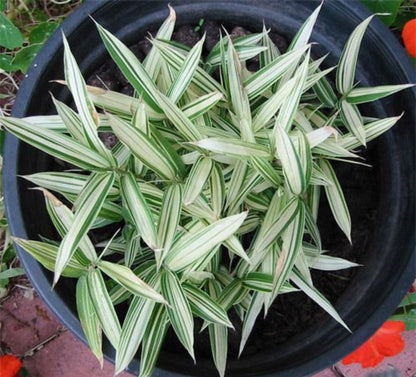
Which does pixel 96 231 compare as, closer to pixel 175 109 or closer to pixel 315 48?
pixel 175 109

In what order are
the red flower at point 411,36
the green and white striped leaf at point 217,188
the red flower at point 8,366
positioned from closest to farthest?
1. the green and white striped leaf at point 217,188
2. the red flower at point 411,36
3. the red flower at point 8,366

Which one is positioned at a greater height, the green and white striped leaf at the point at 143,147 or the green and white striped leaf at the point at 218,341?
the green and white striped leaf at the point at 143,147

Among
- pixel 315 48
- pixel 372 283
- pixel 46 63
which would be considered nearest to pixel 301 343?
pixel 372 283

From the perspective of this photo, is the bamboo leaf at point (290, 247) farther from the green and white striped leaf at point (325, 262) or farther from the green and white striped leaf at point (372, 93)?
the green and white striped leaf at point (372, 93)

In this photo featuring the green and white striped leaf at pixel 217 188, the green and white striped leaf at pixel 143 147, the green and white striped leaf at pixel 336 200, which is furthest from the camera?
the green and white striped leaf at pixel 336 200

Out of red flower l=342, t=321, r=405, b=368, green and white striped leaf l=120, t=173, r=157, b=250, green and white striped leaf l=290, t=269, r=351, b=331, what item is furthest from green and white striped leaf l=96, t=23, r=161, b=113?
red flower l=342, t=321, r=405, b=368

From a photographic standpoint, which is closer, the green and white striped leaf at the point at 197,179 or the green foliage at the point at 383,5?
the green and white striped leaf at the point at 197,179

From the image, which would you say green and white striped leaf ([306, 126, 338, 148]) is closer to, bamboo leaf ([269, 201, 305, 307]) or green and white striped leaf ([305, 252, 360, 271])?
bamboo leaf ([269, 201, 305, 307])

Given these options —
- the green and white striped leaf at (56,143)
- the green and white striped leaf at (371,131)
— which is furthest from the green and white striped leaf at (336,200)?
the green and white striped leaf at (56,143)
